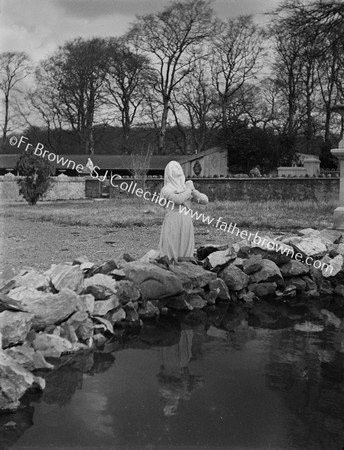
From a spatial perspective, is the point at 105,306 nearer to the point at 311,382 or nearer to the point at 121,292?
the point at 121,292

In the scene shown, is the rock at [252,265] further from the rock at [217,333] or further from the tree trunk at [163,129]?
the tree trunk at [163,129]

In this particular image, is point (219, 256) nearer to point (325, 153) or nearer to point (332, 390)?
point (332, 390)

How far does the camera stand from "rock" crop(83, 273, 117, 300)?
18.4ft

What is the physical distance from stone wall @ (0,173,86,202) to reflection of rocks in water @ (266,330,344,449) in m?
25.4

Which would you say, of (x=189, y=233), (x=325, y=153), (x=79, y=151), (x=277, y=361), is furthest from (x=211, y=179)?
(x=277, y=361)

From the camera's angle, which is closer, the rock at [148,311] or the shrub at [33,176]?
the rock at [148,311]

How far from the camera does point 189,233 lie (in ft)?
23.6

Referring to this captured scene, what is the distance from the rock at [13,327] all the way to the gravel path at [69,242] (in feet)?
9.84

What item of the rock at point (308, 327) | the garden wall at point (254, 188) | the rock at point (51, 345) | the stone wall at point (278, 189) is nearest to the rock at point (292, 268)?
the rock at point (308, 327)

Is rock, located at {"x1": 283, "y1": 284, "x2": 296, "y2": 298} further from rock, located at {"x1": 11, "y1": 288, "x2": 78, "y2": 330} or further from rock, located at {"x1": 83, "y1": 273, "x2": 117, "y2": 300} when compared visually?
rock, located at {"x1": 11, "y1": 288, "x2": 78, "y2": 330}

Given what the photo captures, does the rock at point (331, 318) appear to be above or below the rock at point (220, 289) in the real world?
below

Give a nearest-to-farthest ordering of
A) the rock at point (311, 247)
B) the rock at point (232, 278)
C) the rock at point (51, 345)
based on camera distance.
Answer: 1. the rock at point (51, 345)
2. the rock at point (232, 278)
3. the rock at point (311, 247)

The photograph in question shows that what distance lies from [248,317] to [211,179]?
23683 millimetres

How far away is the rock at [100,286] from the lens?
561 centimetres
